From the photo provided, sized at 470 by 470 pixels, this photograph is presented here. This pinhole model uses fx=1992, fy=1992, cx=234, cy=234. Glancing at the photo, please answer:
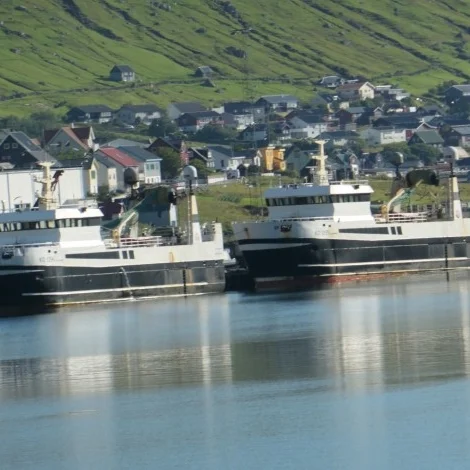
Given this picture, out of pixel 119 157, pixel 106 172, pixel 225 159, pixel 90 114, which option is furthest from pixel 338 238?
pixel 90 114

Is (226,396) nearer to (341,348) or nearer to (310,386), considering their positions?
(310,386)

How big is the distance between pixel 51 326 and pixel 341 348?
15471 millimetres

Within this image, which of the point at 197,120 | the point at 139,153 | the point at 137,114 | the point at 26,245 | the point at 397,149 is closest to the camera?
the point at 26,245

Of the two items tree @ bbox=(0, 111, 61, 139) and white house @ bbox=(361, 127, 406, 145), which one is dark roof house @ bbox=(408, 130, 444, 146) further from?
tree @ bbox=(0, 111, 61, 139)

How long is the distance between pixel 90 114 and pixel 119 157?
43.7 metres

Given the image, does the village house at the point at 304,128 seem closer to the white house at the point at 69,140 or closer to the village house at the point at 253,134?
the village house at the point at 253,134

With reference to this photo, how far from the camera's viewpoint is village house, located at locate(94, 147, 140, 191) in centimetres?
14138

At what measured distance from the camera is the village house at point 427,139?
18575 cm

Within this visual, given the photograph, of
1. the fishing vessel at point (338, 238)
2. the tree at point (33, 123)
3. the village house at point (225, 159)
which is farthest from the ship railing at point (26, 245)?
the tree at point (33, 123)

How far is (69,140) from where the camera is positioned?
16100 cm

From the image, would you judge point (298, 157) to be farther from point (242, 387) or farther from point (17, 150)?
point (242, 387)

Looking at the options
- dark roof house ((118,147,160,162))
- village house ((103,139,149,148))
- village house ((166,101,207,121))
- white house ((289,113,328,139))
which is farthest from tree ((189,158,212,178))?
white house ((289,113,328,139))

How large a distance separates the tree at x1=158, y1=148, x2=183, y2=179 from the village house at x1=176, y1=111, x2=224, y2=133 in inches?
1429

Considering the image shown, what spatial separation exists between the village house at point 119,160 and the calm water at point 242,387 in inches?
2489
